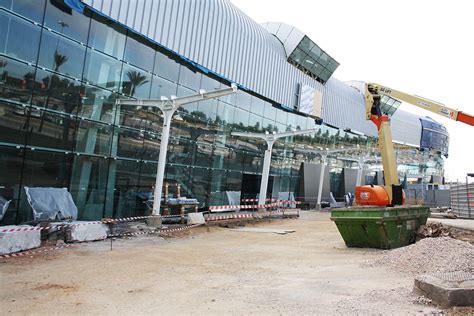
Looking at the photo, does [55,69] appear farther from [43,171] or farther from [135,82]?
[135,82]

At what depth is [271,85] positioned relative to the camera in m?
26.9

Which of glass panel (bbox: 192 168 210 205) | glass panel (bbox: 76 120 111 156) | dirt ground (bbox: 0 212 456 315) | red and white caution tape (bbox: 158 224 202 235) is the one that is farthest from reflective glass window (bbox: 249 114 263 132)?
dirt ground (bbox: 0 212 456 315)

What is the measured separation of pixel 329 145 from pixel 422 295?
30.8 metres

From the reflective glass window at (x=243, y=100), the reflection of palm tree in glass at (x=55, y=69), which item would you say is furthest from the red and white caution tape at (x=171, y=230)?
the reflective glass window at (x=243, y=100)

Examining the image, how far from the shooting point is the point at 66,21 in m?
14.0

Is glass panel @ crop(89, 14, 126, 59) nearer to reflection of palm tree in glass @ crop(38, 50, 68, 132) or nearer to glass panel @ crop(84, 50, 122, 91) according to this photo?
glass panel @ crop(84, 50, 122, 91)

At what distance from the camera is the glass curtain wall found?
40.7ft

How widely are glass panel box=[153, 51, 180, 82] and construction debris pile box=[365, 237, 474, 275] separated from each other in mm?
13702

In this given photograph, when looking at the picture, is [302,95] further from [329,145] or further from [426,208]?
[426,208]

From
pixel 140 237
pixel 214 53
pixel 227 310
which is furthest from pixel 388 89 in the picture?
pixel 227 310

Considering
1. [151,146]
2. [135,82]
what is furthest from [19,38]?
[151,146]

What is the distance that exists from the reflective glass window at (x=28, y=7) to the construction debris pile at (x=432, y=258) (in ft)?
43.5

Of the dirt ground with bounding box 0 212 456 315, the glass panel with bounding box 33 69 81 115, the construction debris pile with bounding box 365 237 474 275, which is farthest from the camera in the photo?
the glass panel with bounding box 33 69 81 115

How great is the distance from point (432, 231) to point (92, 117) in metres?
13.8
